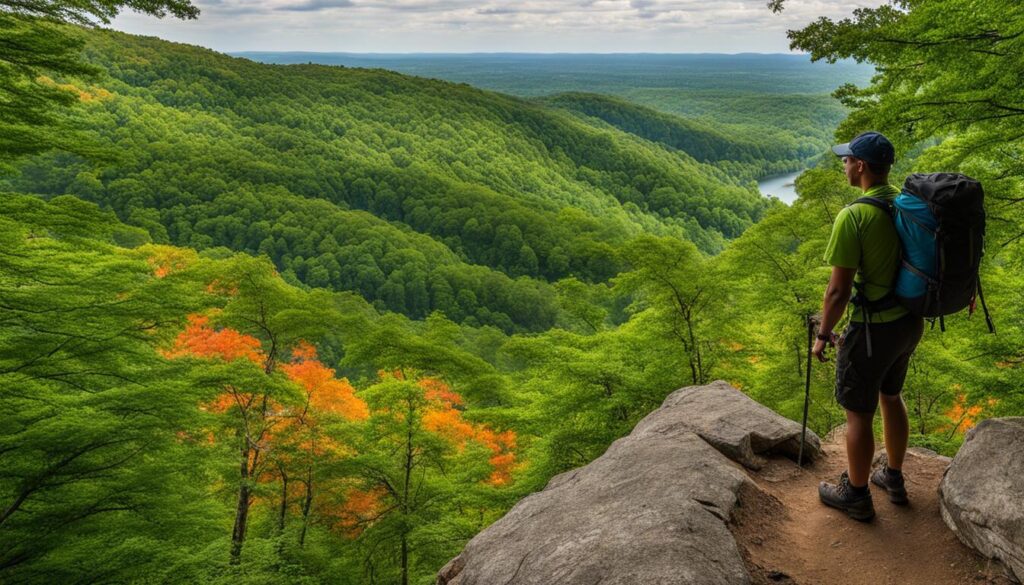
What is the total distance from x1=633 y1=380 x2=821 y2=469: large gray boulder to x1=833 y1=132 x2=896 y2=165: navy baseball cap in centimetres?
322

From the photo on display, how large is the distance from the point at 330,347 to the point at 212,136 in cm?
Result: 11936

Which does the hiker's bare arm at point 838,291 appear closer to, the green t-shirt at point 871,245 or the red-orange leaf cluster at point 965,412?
the green t-shirt at point 871,245

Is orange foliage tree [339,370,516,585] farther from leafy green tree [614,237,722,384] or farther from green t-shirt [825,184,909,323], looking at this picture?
green t-shirt [825,184,909,323]

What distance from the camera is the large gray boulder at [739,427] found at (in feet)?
20.3

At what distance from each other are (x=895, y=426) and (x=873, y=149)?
2.29 meters

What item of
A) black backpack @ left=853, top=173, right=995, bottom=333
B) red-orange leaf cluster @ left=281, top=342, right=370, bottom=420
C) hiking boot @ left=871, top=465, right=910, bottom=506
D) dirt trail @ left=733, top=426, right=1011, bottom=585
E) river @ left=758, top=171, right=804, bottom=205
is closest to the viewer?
black backpack @ left=853, top=173, right=995, bottom=333

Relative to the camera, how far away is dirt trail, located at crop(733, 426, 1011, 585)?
413 cm

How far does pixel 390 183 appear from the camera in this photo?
12500cm

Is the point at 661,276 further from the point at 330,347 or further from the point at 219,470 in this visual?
the point at 330,347

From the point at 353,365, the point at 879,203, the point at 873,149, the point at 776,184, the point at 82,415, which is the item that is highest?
the point at 873,149

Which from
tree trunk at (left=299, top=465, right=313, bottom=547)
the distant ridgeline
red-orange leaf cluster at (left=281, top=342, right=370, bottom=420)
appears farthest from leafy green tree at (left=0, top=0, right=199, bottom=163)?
red-orange leaf cluster at (left=281, top=342, right=370, bottom=420)

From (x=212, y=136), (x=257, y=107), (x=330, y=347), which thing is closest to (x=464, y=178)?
(x=212, y=136)

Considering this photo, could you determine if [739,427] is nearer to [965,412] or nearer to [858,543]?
[858,543]

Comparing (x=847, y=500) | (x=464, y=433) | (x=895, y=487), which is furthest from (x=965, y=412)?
(x=464, y=433)
